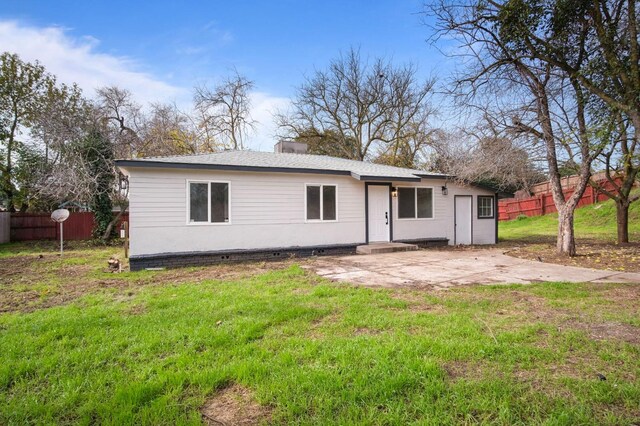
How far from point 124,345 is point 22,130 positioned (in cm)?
2031

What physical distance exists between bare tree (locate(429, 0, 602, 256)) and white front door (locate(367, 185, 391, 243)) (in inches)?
146

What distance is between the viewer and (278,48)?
557 inches

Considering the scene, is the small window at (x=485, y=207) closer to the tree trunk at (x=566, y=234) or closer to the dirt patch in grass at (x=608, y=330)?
the tree trunk at (x=566, y=234)

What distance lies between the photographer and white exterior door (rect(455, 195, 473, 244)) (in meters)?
12.7

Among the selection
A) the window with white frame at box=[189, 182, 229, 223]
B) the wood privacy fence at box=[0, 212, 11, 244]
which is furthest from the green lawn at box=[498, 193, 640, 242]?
the wood privacy fence at box=[0, 212, 11, 244]

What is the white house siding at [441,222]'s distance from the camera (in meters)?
11.6

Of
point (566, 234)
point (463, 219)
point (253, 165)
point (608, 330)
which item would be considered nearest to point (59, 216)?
point (253, 165)

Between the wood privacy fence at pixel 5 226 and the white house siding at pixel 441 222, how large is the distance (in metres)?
16.4

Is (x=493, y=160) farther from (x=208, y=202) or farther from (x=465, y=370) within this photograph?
(x=465, y=370)

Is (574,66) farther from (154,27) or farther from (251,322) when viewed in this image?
(154,27)

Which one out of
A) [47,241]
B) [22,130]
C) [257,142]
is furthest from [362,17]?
[22,130]

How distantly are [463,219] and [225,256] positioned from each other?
889 cm

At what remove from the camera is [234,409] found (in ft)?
7.46

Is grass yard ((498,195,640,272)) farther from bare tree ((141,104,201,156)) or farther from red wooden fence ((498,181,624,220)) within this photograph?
bare tree ((141,104,201,156))
